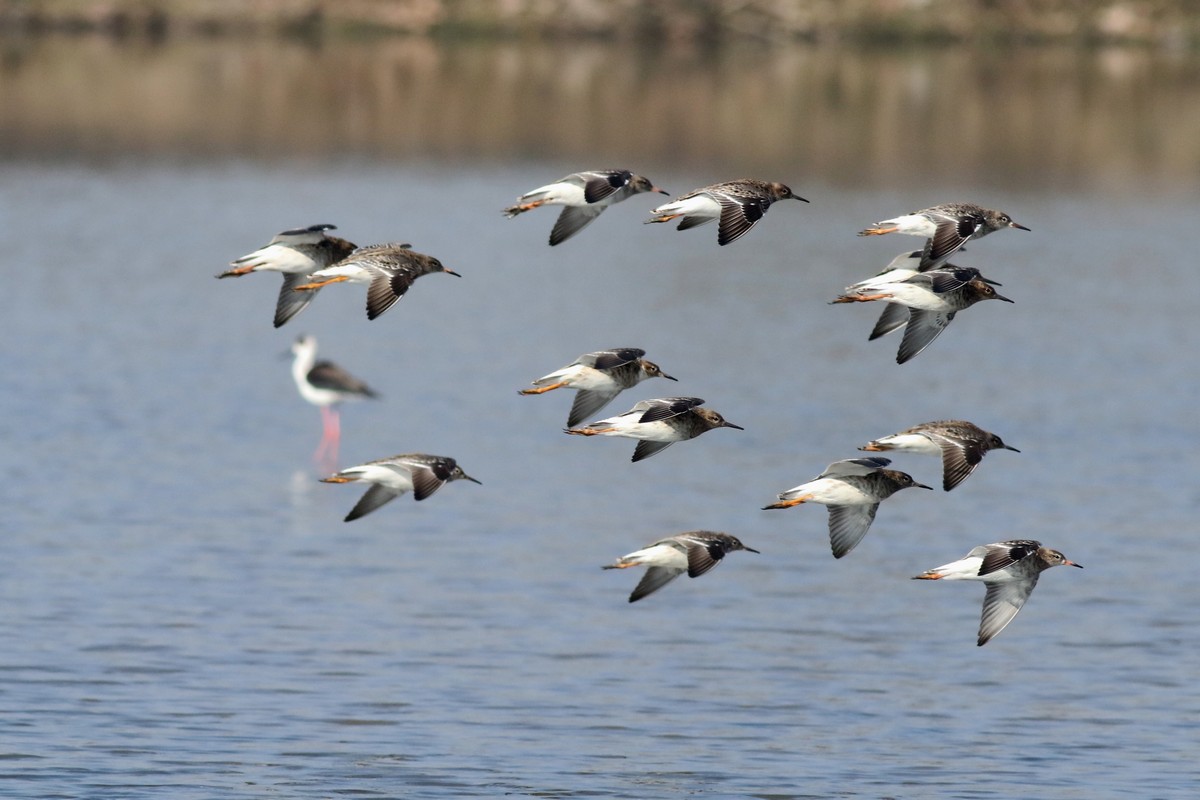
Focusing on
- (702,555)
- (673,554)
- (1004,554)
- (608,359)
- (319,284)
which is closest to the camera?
(1004,554)

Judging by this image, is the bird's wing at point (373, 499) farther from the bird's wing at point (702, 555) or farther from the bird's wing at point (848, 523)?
the bird's wing at point (848, 523)

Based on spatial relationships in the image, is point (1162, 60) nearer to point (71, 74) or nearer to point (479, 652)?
point (71, 74)

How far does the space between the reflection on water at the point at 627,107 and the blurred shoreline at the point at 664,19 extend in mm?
1651

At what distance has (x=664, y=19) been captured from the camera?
12600cm

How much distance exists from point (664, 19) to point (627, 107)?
29.6 meters

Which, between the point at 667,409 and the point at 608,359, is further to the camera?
the point at 608,359

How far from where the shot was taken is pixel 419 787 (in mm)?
24594

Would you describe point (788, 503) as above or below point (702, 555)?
above

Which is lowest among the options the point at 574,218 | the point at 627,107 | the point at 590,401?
the point at 627,107

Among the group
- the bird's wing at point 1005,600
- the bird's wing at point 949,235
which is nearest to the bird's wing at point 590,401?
the bird's wing at point 949,235

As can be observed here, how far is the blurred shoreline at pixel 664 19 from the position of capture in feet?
406

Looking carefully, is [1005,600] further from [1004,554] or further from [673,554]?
[673,554]

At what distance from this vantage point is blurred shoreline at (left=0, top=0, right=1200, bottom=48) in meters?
124

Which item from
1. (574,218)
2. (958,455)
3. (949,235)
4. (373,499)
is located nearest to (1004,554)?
(958,455)
